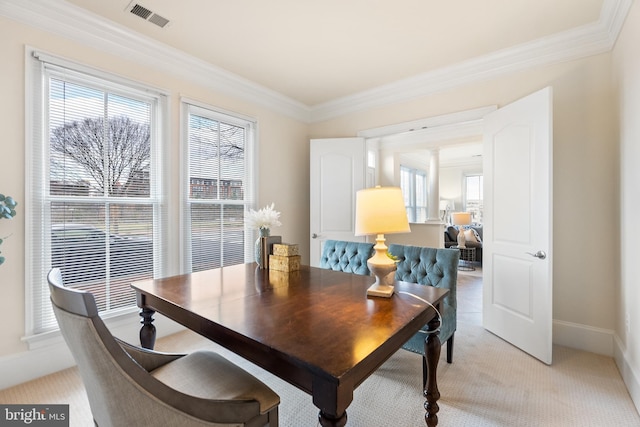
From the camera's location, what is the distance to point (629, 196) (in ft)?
6.50

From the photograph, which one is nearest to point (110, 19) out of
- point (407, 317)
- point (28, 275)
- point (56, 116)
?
point (56, 116)

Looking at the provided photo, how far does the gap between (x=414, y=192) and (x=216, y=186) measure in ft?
19.0

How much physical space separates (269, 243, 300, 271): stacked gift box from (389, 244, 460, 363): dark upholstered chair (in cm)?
77

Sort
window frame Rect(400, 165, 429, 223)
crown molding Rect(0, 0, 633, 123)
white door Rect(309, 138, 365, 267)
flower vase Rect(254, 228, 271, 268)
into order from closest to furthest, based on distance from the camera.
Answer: crown molding Rect(0, 0, 633, 123) < flower vase Rect(254, 228, 271, 268) < white door Rect(309, 138, 365, 267) < window frame Rect(400, 165, 429, 223)

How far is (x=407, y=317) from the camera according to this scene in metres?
1.22

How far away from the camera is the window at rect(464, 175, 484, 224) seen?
913 cm

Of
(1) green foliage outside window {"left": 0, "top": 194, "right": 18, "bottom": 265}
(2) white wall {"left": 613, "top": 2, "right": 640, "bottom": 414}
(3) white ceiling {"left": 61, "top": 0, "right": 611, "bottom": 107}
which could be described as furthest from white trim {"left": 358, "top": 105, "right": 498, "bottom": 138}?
(1) green foliage outside window {"left": 0, "top": 194, "right": 18, "bottom": 265}

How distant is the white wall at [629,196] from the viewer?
1.82 m

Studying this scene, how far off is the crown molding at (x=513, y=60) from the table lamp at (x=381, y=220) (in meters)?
2.16

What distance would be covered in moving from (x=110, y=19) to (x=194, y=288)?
221 centimetres

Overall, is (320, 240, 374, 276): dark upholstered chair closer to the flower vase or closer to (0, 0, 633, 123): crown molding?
the flower vase

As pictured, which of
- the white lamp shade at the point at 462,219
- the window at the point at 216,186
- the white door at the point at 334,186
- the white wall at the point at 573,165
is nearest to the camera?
the white wall at the point at 573,165

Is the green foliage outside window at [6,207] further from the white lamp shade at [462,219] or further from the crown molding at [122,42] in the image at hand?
the white lamp shade at [462,219]

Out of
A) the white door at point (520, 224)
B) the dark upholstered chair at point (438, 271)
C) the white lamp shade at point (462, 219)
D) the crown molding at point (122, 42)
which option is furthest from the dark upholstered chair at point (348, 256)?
the white lamp shade at point (462, 219)
